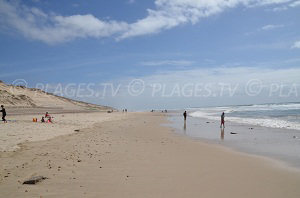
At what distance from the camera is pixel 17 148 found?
35.5 feet

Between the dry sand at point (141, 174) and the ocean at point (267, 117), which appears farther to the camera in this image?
the ocean at point (267, 117)

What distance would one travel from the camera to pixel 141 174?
24.8 ft

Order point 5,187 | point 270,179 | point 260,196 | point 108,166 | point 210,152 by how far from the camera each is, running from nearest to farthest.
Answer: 1. point 260,196
2. point 5,187
3. point 270,179
4. point 108,166
5. point 210,152

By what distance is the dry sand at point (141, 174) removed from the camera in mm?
5985

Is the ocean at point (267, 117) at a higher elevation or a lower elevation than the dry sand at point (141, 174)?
higher

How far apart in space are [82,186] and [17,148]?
6.18 m

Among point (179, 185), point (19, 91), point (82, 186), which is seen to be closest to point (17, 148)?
point (82, 186)

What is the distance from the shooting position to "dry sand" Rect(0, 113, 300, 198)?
5985 mm

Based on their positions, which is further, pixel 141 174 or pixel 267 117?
pixel 267 117

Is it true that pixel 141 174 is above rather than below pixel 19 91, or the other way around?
below

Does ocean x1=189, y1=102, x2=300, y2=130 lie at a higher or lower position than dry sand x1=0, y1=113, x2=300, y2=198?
higher

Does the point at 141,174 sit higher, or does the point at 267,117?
the point at 267,117

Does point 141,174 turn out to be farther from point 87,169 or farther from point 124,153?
point 124,153

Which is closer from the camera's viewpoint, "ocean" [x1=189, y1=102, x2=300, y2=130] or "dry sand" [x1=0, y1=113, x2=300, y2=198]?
"dry sand" [x1=0, y1=113, x2=300, y2=198]
